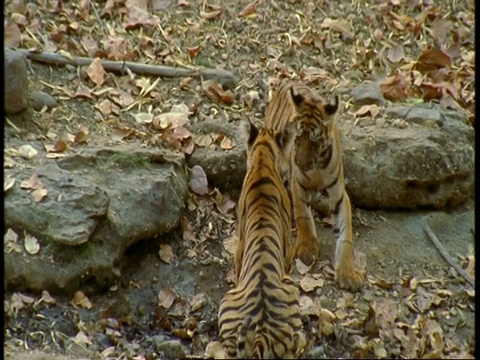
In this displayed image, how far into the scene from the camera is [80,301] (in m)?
6.19

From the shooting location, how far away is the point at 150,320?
6.31 meters

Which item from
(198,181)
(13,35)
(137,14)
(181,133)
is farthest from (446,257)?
(13,35)

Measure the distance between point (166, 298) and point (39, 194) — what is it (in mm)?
1138

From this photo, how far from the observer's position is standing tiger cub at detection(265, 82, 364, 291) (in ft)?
21.2

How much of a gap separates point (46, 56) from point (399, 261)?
3.42 meters

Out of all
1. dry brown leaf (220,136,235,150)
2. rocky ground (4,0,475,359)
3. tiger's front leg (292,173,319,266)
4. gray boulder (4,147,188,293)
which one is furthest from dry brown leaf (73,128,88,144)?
tiger's front leg (292,173,319,266)

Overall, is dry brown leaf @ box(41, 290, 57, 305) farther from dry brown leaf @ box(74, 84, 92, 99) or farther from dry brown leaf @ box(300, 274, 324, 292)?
dry brown leaf @ box(74, 84, 92, 99)

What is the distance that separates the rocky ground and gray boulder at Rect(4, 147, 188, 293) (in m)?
0.01

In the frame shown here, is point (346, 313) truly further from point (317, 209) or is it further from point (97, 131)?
point (97, 131)

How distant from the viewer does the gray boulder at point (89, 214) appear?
20.1ft

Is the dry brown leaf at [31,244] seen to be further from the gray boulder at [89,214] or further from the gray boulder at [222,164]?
the gray boulder at [222,164]

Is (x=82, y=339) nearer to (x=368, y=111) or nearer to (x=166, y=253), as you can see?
(x=166, y=253)

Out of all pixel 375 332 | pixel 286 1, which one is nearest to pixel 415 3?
pixel 286 1

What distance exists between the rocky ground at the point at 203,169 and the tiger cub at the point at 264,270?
619 mm
